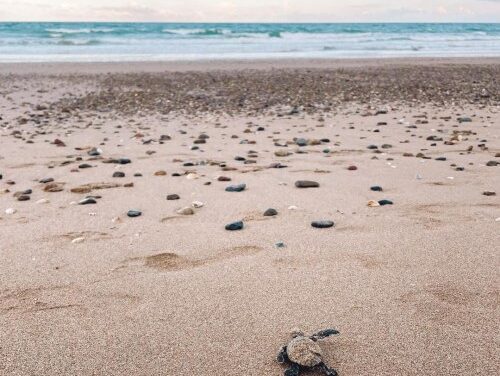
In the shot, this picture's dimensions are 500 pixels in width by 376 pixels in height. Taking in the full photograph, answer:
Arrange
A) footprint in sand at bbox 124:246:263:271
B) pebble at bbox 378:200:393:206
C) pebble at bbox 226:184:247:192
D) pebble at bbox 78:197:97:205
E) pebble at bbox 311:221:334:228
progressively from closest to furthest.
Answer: footprint in sand at bbox 124:246:263:271, pebble at bbox 311:221:334:228, pebble at bbox 378:200:393:206, pebble at bbox 78:197:97:205, pebble at bbox 226:184:247:192

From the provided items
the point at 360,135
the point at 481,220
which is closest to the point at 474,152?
the point at 360,135

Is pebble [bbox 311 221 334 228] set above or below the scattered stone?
above

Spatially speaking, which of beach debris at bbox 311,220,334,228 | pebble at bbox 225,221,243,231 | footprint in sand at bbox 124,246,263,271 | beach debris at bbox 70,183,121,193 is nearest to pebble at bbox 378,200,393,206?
beach debris at bbox 311,220,334,228

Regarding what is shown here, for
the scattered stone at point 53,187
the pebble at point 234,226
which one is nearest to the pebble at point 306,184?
the pebble at point 234,226

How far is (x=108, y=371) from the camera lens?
1.73 meters

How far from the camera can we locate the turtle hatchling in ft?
5.58

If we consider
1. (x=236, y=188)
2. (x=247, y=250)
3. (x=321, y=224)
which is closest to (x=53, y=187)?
(x=236, y=188)

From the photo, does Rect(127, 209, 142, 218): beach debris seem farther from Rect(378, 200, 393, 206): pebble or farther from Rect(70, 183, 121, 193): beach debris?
Rect(378, 200, 393, 206): pebble

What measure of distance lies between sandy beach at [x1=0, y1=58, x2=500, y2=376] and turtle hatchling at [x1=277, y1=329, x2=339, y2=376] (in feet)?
0.16

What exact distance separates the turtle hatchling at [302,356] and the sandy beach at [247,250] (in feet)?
0.16

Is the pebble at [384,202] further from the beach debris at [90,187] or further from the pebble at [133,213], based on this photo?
the beach debris at [90,187]

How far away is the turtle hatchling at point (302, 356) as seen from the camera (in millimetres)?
1700

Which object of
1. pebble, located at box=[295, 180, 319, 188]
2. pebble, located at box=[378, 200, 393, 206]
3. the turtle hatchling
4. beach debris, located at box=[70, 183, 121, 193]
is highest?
the turtle hatchling

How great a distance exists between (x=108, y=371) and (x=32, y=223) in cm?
181
